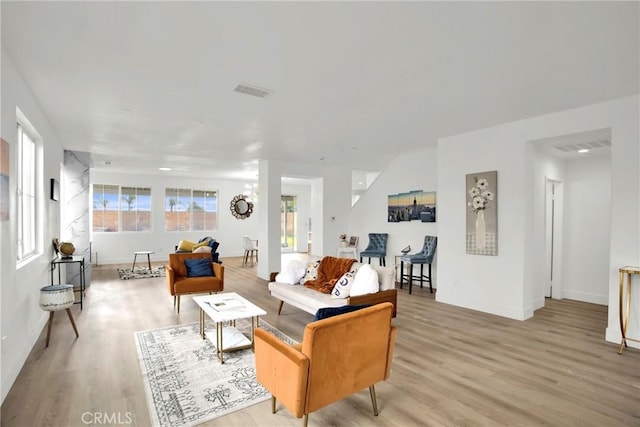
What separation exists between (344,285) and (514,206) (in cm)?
263

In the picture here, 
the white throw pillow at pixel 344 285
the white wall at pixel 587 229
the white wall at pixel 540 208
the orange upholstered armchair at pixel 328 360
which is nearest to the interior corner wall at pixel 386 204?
the white wall at pixel 540 208

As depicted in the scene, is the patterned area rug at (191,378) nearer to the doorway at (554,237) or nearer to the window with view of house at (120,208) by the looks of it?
the doorway at (554,237)

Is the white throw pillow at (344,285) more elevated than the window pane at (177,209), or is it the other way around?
the window pane at (177,209)

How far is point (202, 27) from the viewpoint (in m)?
2.33

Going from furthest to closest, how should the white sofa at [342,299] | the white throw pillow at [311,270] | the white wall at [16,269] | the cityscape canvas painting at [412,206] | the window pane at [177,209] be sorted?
the window pane at [177,209] → the cityscape canvas painting at [412,206] → the white throw pillow at [311,270] → the white sofa at [342,299] → the white wall at [16,269]

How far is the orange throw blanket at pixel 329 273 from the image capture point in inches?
175

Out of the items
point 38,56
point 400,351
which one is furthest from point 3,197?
point 400,351

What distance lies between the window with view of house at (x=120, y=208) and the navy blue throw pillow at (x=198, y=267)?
6.24 metres

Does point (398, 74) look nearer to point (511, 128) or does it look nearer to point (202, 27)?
point (202, 27)

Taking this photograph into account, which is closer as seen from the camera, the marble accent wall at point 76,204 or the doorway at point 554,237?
the doorway at point 554,237

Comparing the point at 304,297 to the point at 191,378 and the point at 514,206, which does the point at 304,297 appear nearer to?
the point at 191,378

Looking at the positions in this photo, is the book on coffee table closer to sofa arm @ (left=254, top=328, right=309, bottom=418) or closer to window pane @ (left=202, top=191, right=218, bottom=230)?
sofa arm @ (left=254, top=328, right=309, bottom=418)

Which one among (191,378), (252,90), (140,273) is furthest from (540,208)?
(140,273)

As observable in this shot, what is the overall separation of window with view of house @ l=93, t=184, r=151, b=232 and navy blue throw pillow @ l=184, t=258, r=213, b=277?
20.5 ft
